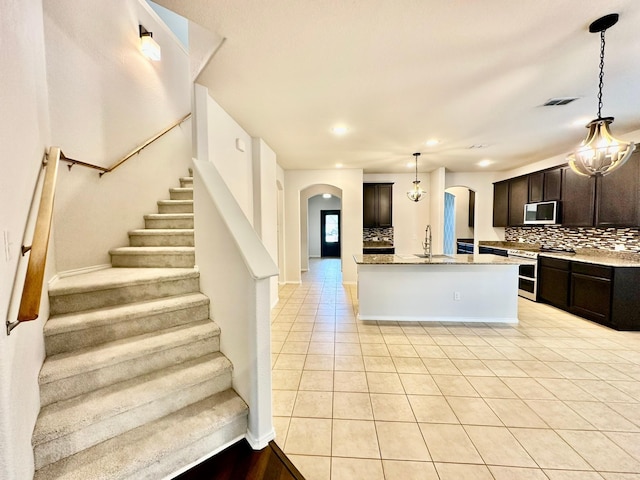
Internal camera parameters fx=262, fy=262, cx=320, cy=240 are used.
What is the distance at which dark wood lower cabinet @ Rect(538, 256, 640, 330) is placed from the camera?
3.33 metres

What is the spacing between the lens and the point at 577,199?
167 inches

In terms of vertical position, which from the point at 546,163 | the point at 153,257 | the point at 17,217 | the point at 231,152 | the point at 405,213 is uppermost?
the point at 546,163

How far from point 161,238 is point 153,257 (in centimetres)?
32

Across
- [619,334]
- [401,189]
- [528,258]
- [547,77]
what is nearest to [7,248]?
[547,77]

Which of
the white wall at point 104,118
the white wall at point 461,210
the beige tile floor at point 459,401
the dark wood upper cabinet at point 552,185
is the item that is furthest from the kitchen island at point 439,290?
the white wall at point 461,210

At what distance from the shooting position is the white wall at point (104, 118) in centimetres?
224

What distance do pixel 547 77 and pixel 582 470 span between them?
9.46 feet

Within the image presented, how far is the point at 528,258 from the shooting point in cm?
472

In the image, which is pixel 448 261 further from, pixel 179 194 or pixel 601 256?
pixel 179 194

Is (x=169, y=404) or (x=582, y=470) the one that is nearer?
(x=582, y=470)

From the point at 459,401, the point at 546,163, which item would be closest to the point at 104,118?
the point at 459,401

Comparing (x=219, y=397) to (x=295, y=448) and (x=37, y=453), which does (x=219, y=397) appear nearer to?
(x=295, y=448)

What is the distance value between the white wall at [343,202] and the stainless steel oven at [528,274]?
3122 mm

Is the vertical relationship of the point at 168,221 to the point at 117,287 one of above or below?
above
